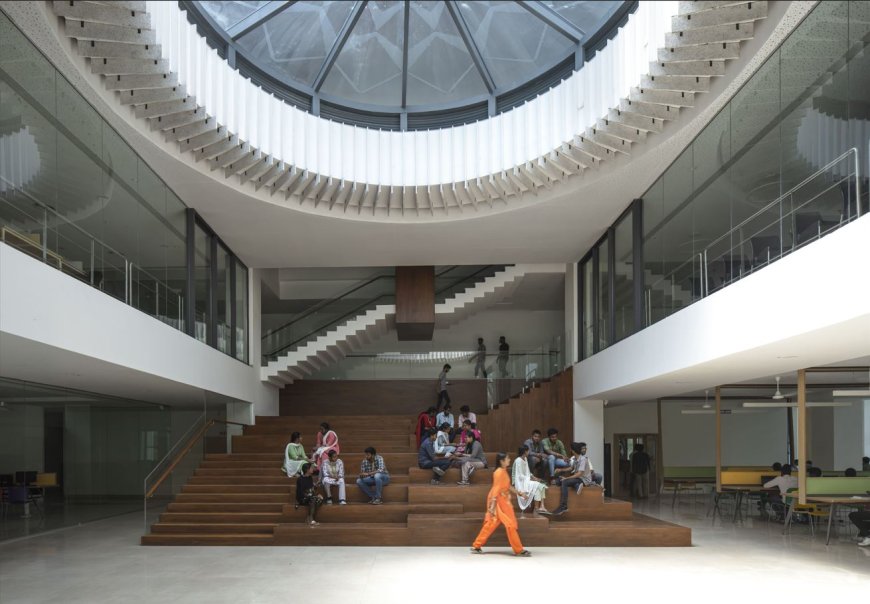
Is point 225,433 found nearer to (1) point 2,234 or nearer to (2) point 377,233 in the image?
(2) point 377,233

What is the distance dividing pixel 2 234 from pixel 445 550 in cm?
780

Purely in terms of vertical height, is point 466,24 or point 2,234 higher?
point 466,24

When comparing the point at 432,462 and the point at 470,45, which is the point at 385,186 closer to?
the point at 470,45

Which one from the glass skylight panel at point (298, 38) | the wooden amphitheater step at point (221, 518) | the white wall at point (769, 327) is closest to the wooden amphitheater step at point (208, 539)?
the wooden amphitheater step at point (221, 518)

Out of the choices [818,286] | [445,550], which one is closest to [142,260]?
[445,550]

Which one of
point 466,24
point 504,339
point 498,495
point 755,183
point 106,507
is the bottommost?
point 106,507

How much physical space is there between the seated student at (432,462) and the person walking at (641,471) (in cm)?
1043

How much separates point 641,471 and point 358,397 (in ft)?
27.4

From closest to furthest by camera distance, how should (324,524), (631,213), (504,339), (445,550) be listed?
(445,550), (324,524), (631,213), (504,339)

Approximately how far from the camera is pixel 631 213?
16.5 meters

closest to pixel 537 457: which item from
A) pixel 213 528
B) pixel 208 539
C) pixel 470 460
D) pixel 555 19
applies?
pixel 470 460

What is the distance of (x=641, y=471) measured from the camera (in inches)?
980

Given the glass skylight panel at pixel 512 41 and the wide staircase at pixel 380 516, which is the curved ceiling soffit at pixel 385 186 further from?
the wide staircase at pixel 380 516

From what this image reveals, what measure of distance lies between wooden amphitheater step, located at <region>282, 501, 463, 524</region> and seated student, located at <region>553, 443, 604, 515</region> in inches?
69.0
